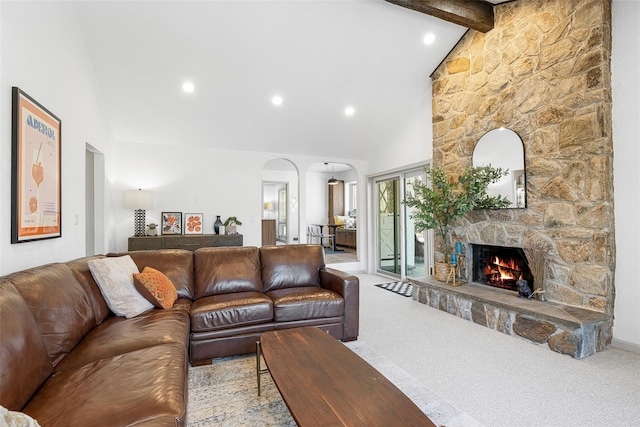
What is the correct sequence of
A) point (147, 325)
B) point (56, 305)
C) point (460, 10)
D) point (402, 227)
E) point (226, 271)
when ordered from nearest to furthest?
point (56, 305), point (147, 325), point (226, 271), point (460, 10), point (402, 227)

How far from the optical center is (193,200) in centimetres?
554

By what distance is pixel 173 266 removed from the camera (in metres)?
3.06

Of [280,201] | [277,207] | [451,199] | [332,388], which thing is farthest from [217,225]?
[277,207]

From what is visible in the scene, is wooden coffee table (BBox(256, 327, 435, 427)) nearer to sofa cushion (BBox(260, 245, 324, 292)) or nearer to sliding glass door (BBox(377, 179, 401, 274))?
sofa cushion (BBox(260, 245, 324, 292))

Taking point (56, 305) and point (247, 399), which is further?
point (247, 399)

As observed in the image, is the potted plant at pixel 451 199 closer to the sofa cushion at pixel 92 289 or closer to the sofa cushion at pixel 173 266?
the sofa cushion at pixel 173 266

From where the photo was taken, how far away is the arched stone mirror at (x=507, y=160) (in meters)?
3.58

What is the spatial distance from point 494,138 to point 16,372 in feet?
14.7

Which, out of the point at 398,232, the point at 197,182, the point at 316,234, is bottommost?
the point at 316,234

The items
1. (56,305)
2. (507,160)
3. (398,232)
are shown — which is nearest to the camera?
(56,305)

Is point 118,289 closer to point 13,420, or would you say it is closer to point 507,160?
point 13,420

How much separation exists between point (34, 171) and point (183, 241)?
285 centimetres

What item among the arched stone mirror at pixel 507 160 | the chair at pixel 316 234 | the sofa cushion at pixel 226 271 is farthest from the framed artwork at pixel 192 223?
the chair at pixel 316 234

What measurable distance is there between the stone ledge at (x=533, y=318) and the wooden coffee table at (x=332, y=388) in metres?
2.15
